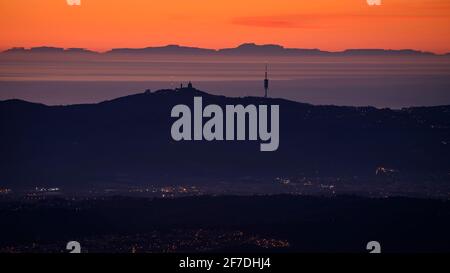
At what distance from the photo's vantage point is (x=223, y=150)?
89125 mm

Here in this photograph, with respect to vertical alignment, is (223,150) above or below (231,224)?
above

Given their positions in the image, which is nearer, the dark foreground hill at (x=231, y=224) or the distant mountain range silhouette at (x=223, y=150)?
the dark foreground hill at (x=231, y=224)

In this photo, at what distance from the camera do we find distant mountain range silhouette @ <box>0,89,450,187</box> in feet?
245

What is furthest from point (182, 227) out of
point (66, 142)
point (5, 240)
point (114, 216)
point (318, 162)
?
point (66, 142)

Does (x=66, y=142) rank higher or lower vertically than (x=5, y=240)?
higher

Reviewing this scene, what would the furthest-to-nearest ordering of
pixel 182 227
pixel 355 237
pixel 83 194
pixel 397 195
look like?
pixel 83 194
pixel 397 195
pixel 355 237
pixel 182 227

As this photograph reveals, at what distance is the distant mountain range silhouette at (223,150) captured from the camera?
74.6 metres

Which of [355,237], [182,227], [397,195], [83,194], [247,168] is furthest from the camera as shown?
[247,168]

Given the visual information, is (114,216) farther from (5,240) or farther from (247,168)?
(247,168)

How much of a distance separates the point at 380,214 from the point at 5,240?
26.0m

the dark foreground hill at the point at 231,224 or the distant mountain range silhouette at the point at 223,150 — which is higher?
the distant mountain range silhouette at the point at 223,150

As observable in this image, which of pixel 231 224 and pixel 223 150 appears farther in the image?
A: pixel 223 150

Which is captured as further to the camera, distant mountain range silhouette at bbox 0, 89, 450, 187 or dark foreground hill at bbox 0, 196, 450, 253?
distant mountain range silhouette at bbox 0, 89, 450, 187

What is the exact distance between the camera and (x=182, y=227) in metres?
47.5
